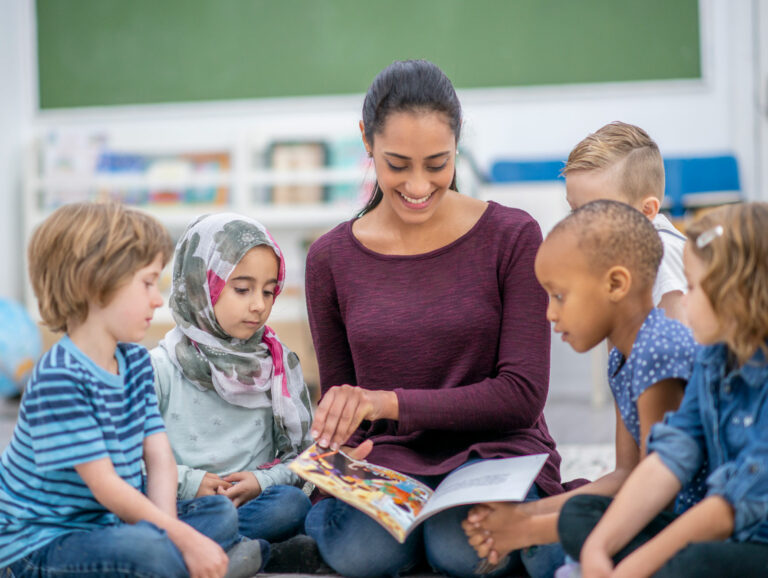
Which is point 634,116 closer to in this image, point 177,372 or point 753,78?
point 753,78

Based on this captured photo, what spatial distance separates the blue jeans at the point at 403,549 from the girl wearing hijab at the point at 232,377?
0.41 ft

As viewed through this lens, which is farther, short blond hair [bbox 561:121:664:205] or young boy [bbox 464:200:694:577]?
short blond hair [bbox 561:121:664:205]

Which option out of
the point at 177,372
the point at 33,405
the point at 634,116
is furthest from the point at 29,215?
the point at 33,405

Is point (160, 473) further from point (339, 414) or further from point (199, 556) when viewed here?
point (339, 414)

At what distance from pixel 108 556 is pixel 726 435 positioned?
2.64 ft

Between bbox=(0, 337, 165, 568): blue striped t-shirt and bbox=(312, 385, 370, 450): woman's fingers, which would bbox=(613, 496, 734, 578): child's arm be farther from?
bbox=(0, 337, 165, 568): blue striped t-shirt

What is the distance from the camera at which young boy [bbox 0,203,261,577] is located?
1.17 m

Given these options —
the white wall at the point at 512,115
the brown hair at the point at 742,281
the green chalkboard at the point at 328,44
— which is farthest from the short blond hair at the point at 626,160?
the green chalkboard at the point at 328,44

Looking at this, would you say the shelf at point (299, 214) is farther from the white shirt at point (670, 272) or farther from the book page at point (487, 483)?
the book page at point (487, 483)

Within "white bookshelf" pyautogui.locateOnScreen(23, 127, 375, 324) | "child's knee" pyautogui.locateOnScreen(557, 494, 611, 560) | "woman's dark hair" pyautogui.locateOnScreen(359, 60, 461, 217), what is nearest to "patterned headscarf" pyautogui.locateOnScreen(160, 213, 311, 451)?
"woman's dark hair" pyautogui.locateOnScreen(359, 60, 461, 217)

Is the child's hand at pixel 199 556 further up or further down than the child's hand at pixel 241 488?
further down

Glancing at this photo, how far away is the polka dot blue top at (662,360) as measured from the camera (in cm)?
116

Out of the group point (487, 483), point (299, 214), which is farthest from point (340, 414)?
point (299, 214)

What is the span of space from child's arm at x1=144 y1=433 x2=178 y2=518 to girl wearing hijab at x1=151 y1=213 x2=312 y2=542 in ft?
0.54
